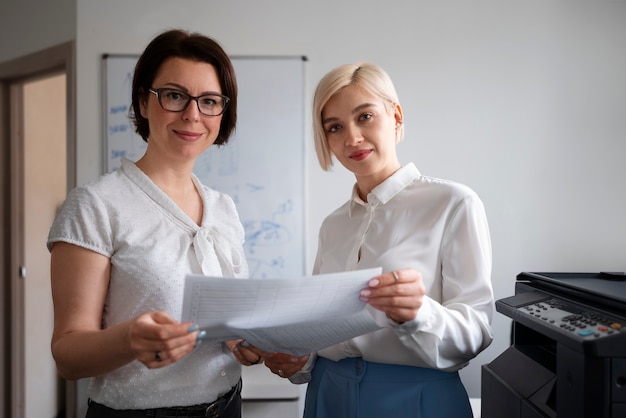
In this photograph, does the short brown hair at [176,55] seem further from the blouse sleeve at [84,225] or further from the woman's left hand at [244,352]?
the woman's left hand at [244,352]

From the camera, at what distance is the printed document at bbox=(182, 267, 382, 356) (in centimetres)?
82

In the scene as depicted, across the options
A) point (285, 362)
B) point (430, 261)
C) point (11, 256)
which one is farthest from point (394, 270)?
point (11, 256)

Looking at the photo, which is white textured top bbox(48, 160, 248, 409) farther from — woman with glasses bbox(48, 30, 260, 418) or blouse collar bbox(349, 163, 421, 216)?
blouse collar bbox(349, 163, 421, 216)

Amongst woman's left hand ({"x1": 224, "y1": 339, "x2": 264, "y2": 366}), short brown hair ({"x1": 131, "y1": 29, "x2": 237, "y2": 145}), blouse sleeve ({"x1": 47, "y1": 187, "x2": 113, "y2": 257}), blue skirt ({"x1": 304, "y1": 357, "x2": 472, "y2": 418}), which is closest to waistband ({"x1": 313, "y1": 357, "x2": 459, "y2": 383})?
blue skirt ({"x1": 304, "y1": 357, "x2": 472, "y2": 418})

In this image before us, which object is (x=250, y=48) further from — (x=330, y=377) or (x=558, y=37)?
(x=330, y=377)

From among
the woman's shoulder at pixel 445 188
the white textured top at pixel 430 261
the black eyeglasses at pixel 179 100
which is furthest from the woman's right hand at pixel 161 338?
the woman's shoulder at pixel 445 188

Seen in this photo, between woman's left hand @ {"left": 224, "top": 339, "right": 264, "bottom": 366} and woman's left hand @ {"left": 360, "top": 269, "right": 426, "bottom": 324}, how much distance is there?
0.35m

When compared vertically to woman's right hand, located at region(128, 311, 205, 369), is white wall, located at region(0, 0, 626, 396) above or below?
above

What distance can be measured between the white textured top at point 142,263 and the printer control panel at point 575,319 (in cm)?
69

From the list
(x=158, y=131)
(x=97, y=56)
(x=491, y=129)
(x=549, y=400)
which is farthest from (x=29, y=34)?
(x=549, y=400)

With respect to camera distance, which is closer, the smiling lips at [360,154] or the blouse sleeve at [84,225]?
the blouse sleeve at [84,225]

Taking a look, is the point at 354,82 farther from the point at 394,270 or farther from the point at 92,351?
the point at 92,351

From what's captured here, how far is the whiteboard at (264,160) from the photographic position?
2.66m

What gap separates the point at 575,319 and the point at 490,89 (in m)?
2.00
